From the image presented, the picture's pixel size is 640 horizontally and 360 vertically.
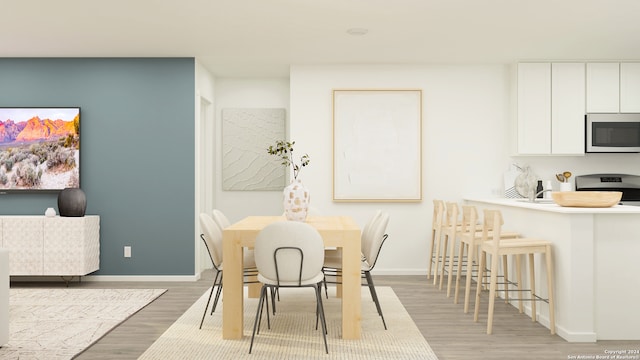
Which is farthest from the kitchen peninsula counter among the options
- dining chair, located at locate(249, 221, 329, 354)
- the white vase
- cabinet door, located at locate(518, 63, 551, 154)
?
cabinet door, located at locate(518, 63, 551, 154)

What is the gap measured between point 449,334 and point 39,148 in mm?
4730

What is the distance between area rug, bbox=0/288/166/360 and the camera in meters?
3.55

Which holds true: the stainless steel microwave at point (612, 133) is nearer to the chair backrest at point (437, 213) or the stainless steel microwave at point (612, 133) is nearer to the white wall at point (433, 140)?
the white wall at point (433, 140)

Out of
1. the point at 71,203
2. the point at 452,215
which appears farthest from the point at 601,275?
the point at 71,203

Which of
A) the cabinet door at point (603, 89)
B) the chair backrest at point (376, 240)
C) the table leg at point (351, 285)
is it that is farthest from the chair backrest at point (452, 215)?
the cabinet door at point (603, 89)

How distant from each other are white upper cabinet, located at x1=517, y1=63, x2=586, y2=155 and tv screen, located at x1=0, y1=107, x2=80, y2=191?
16.4ft

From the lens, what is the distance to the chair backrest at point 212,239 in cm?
396

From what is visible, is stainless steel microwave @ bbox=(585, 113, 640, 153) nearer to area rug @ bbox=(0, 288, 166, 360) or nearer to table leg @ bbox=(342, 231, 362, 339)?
table leg @ bbox=(342, 231, 362, 339)

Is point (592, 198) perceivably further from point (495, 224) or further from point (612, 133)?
point (612, 133)

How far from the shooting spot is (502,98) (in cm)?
644

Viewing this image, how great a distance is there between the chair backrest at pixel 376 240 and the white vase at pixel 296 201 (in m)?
0.56

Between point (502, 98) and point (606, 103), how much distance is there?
3.67 feet

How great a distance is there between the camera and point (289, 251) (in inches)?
134

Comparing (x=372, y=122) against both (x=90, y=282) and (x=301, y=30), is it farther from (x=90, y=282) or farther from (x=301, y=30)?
(x=90, y=282)
